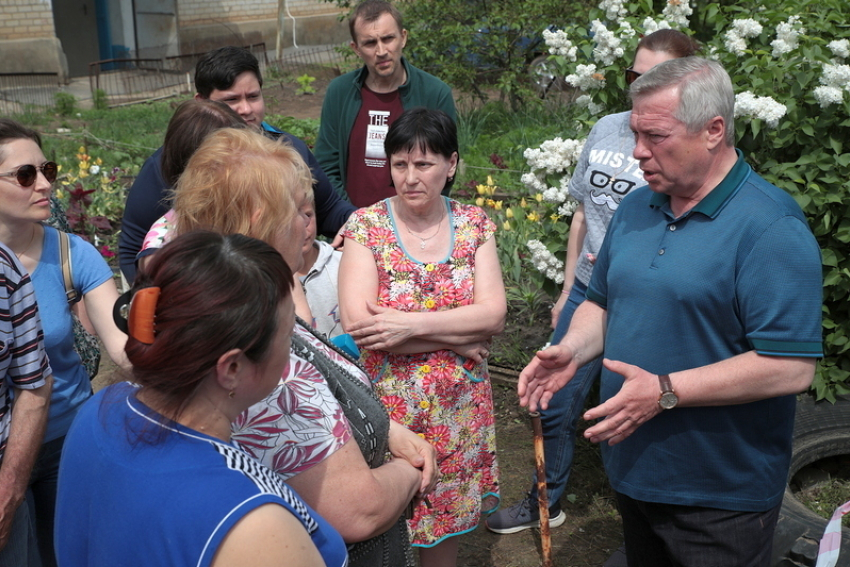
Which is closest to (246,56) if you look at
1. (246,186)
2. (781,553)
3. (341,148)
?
(341,148)

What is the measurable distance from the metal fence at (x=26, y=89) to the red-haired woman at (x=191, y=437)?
49.1ft

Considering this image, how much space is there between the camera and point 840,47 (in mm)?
3770

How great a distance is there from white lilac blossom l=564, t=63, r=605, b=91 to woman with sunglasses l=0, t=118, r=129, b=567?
8.87 ft

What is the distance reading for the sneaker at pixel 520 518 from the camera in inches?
152

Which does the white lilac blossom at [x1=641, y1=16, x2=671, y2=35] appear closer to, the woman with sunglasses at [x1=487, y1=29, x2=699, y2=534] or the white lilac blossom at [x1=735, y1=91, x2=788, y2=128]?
the woman with sunglasses at [x1=487, y1=29, x2=699, y2=534]

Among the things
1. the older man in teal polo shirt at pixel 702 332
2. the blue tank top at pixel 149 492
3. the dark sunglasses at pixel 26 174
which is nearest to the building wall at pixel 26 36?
the dark sunglasses at pixel 26 174

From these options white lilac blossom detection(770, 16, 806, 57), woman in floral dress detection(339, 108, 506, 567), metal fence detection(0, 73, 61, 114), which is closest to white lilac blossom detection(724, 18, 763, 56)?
white lilac blossom detection(770, 16, 806, 57)

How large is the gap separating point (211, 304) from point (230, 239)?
0.55 ft

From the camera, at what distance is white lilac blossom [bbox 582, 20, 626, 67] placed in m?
4.29

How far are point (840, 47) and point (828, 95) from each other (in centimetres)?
38

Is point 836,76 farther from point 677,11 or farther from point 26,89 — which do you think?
point 26,89

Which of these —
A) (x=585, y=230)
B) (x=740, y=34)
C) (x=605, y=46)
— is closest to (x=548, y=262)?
(x=585, y=230)

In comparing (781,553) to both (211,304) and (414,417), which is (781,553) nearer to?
(414,417)

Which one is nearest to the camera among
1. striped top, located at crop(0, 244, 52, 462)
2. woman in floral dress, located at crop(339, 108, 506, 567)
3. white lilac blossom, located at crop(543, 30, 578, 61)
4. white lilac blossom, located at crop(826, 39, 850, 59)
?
striped top, located at crop(0, 244, 52, 462)
